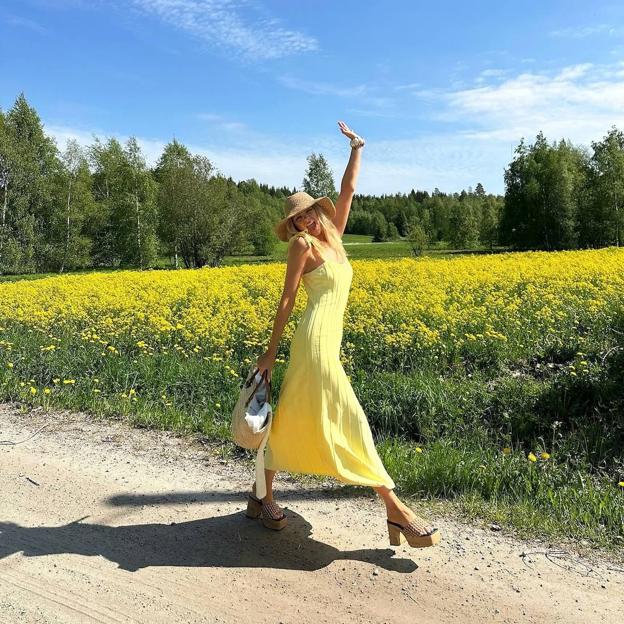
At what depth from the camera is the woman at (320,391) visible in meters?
3.36

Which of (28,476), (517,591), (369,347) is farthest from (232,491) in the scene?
(369,347)

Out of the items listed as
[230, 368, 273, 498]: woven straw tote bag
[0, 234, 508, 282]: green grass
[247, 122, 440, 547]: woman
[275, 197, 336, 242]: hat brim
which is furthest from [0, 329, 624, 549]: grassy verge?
[0, 234, 508, 282]: green grass

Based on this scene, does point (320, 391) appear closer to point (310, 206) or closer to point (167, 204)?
point (310, 206)

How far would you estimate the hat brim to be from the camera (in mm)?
3465

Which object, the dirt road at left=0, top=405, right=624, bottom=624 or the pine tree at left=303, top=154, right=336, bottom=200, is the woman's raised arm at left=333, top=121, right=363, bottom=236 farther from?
the pine tree at left=303, top=154, right=336, bottom=200

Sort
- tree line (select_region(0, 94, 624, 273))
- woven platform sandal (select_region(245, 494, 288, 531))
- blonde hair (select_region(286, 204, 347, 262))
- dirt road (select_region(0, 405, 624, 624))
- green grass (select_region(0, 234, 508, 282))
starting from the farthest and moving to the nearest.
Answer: tree line (select_region(0, 94, 624, 273)) < green grass (select_region(0, 234, 508, 282)) < woven platform sandal (select_region(245, 494, 288, 531)) < blonde hair (select_region(286, 204, 347, 262)) < dirt road (select_region(0, 405, 624, 624))

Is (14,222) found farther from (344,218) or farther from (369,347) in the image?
(344,218)

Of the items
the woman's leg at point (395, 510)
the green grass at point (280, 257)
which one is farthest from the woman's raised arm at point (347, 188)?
the green grass at point (280, 257)

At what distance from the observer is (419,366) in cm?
765

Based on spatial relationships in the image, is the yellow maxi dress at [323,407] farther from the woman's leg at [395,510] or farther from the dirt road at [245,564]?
the dirt road at [245,564]

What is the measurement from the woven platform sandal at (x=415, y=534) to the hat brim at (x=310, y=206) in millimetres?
1794

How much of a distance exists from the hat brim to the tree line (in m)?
35.7

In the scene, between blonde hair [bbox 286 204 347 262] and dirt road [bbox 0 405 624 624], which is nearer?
dirt road [bbox 0 405 624 624]

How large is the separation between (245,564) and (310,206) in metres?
2.07
